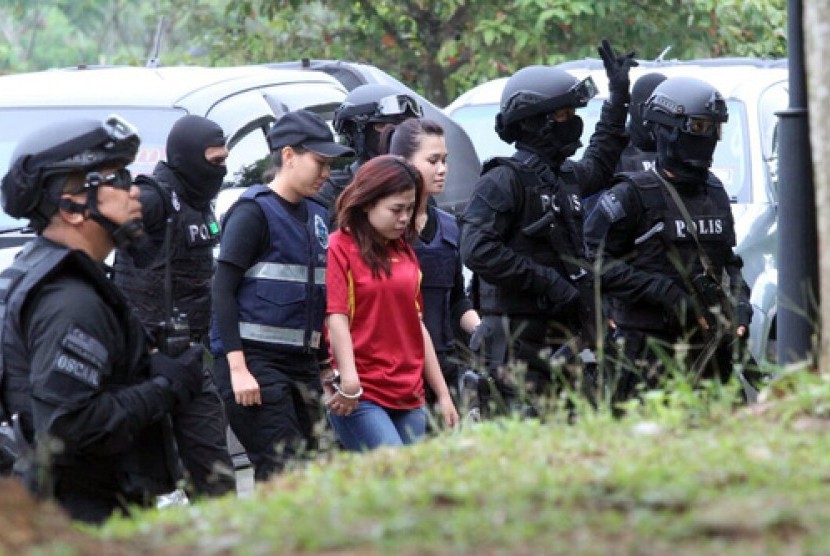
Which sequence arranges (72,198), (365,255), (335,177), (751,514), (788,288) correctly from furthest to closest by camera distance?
(335,177) → (365,255) → (788,288) → (72,198) → (751,514)

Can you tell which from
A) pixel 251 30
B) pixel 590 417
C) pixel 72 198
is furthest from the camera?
pixel 251 30

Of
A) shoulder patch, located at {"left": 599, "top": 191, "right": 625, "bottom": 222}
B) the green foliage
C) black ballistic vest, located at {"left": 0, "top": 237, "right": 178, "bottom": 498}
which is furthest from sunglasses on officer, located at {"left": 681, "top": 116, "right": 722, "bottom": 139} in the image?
the green foliage

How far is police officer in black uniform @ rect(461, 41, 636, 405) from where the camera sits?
7.93m

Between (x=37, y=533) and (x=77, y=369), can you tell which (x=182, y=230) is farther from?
(x=37, y=533)

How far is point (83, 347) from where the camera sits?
18.8ft

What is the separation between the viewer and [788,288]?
6492 millimetres

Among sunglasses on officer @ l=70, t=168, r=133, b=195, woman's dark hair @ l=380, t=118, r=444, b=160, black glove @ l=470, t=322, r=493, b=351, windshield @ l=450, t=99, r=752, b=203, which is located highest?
sunglasses on officer @ l=70, t=168, r=133, b=195

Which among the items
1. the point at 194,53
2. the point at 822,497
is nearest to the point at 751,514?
the point at 822,497

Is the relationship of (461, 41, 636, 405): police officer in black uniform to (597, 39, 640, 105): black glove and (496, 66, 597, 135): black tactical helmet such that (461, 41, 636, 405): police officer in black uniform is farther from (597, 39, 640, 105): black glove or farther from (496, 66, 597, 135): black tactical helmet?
(597, 39, 640, 105): black glove

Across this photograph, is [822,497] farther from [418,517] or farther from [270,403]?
[270,403]

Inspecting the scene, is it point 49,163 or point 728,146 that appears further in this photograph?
point 728,146

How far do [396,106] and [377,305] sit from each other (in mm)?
1901

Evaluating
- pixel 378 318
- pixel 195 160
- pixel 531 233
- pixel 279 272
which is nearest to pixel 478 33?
pixel 531 233

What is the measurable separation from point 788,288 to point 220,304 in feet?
7.47
